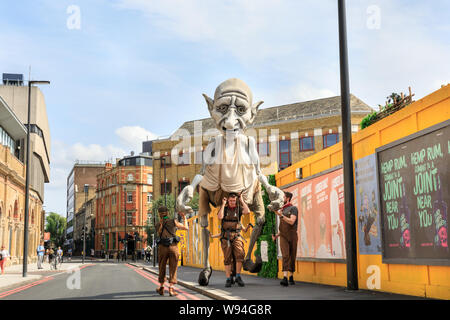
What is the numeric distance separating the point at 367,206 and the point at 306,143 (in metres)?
40.9

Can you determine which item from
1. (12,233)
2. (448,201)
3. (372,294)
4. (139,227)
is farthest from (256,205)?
(139,227)

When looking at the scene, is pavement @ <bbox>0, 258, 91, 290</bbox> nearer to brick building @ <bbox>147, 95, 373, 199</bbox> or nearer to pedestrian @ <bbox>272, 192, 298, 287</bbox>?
pedestrian @ <bbox>272, 192, 298, 287</bbox>

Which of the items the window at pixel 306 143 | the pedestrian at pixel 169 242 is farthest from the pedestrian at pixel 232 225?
the window at pixel 306 143

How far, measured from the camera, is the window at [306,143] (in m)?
50.6

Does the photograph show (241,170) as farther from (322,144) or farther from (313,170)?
(322,144)

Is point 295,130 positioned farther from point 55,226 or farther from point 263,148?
point 55,226

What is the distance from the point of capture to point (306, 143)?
2004 inches

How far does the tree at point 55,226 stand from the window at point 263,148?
98.0 meters

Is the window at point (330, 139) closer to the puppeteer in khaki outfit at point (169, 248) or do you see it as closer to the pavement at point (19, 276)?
the pavement at point (19, 276)

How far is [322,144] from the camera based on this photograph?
163 ft

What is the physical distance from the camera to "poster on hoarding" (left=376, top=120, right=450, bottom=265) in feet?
25.7

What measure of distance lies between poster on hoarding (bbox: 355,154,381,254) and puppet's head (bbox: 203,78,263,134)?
8.38ft

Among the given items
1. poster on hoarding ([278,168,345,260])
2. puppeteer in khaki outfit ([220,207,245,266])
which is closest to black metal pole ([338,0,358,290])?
poster on hoarding ([278,168,345,260])
